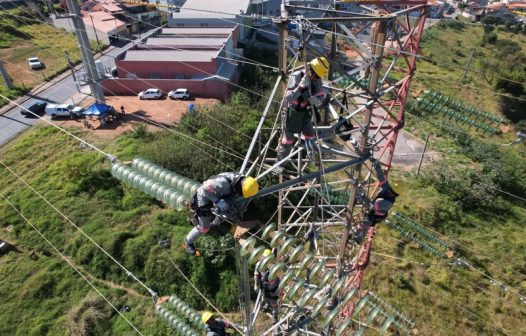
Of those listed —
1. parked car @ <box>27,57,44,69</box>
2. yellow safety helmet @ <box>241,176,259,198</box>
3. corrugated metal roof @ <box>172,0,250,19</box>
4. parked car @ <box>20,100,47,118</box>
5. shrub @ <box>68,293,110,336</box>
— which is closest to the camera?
yellow safety helmet @ <box>241,176,259,198</box>

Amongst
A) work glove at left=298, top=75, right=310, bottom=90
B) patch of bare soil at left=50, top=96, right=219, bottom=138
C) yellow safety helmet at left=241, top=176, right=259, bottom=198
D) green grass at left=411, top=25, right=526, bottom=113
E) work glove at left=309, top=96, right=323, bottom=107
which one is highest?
work glove at left=298, top=75, right=310, bottom=90

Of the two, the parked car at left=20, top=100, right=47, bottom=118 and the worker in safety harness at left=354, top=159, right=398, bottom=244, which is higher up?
the worker in safety harness at left=354, top=159, right=398, bottom=244

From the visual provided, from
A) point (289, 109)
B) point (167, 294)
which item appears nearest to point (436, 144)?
point (167, 294)

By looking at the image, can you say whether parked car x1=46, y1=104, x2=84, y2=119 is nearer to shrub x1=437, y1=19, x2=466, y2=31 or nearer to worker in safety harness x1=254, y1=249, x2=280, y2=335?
worker in safety harness x1=254, y1=249, x2=280, y2=335

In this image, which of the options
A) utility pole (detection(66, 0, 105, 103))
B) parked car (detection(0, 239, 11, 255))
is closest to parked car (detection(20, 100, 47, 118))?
utility pole (detection(66, 0, 105, 103))

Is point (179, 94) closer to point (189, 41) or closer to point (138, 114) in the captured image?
point (138, 114)

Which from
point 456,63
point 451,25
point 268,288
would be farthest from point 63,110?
point 451,25

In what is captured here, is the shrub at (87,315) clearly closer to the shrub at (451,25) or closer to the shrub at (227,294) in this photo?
the shrub at (227,294)
